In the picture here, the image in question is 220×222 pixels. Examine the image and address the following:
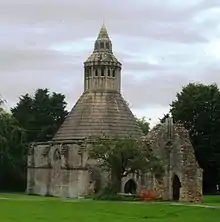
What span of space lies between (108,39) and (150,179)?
74.1 ft

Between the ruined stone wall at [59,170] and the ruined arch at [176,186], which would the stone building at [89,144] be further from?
the ruined arch at [176,186]

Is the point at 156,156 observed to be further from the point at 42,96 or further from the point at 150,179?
the point at 42,96

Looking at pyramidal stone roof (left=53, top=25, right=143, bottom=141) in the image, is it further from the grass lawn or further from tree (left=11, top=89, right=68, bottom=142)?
the grass lawn

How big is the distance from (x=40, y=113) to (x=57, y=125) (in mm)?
3111

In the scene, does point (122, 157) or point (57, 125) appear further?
point (57, 125)

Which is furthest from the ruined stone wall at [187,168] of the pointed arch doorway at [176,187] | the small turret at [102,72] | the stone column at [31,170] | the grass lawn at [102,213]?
the grass lawn at [102,213]

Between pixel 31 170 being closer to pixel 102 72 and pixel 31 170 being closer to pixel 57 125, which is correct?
pixel 102 72

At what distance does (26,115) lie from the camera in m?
95.0

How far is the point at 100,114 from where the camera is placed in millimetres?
73562

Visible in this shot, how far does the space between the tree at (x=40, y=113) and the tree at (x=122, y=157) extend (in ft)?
105

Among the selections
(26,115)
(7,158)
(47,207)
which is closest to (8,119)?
(7,158)

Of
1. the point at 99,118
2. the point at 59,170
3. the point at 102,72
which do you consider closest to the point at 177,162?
the point at 99,118

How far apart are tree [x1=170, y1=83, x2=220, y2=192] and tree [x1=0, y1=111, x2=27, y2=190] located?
18.8 meters

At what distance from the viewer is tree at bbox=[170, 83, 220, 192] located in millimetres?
79750
